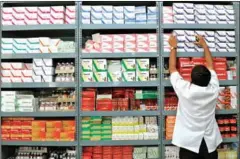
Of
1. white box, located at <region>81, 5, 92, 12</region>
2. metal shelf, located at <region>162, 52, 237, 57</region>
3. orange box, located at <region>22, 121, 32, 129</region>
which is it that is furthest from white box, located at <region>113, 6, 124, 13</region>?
orange box, located at <region>22, 121, 32, 129</region>

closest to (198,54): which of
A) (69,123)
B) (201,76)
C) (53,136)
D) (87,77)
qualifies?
(201,76)

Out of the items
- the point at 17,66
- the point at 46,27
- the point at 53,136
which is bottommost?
the point at 53,136

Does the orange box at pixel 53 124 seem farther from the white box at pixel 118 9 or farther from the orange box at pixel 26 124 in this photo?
the white box at pixel 118 9

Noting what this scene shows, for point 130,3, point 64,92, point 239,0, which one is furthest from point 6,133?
point 239,0

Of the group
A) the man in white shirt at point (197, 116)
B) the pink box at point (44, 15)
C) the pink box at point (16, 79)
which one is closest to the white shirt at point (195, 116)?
the man in white shirt at point (197, 116)

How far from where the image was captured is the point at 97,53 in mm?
3820

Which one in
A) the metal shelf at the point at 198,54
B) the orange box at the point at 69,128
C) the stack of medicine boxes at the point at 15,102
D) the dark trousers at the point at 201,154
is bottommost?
the dark trousers at the point at 201,154

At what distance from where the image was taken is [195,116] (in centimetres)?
328

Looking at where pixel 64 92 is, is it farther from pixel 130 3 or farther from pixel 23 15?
pixel 130 3

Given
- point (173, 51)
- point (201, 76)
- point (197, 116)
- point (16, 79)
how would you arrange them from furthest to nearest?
point (16, 79)
point (173, 51)
point (197, 116)
point (201, 76)

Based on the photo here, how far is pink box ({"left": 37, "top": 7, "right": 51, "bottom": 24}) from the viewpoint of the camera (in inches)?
152

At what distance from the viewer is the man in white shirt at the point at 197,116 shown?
3.22m

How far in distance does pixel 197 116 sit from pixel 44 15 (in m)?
2.41

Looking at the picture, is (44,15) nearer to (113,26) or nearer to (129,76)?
(113,26)
